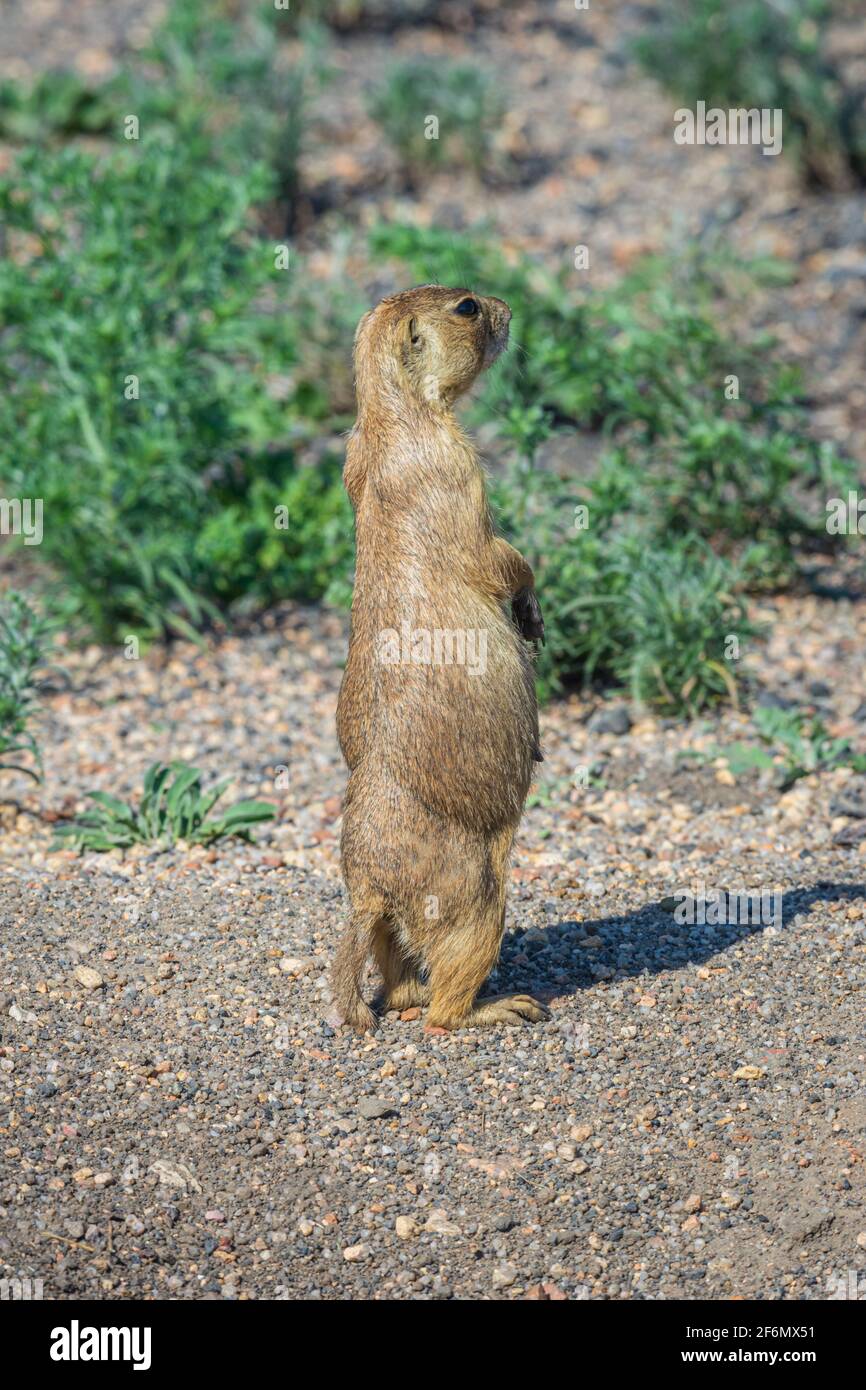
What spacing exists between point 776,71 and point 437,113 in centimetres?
237

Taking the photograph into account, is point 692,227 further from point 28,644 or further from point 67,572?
point 28,644

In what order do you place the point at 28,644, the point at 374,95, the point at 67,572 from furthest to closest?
the point at 374,95, the point at 67,572, the point at 28,644

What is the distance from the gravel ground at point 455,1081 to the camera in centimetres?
442

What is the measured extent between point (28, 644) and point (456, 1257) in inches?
129

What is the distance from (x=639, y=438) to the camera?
8859 millimetres

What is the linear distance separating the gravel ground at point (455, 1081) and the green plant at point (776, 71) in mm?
6363

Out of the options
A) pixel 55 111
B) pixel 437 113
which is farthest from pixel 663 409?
pixel 55 111

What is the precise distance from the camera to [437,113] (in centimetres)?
1207

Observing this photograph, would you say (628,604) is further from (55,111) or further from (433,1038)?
(55,111)

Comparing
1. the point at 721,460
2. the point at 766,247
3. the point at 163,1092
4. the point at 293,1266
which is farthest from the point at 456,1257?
the point at 766,247

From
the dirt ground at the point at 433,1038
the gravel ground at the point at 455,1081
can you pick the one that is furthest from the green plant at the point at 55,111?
the gravel ground at the point at 455,1081

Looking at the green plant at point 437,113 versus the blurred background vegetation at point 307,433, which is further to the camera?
the green plant at point 437,113

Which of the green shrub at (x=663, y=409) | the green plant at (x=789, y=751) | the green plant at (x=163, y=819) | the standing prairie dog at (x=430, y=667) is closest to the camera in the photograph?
the standing prairie dog at (x=430, y=667)

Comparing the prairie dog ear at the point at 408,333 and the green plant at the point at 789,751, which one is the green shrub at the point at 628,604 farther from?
the prairie dog ear at the point at 408,333
